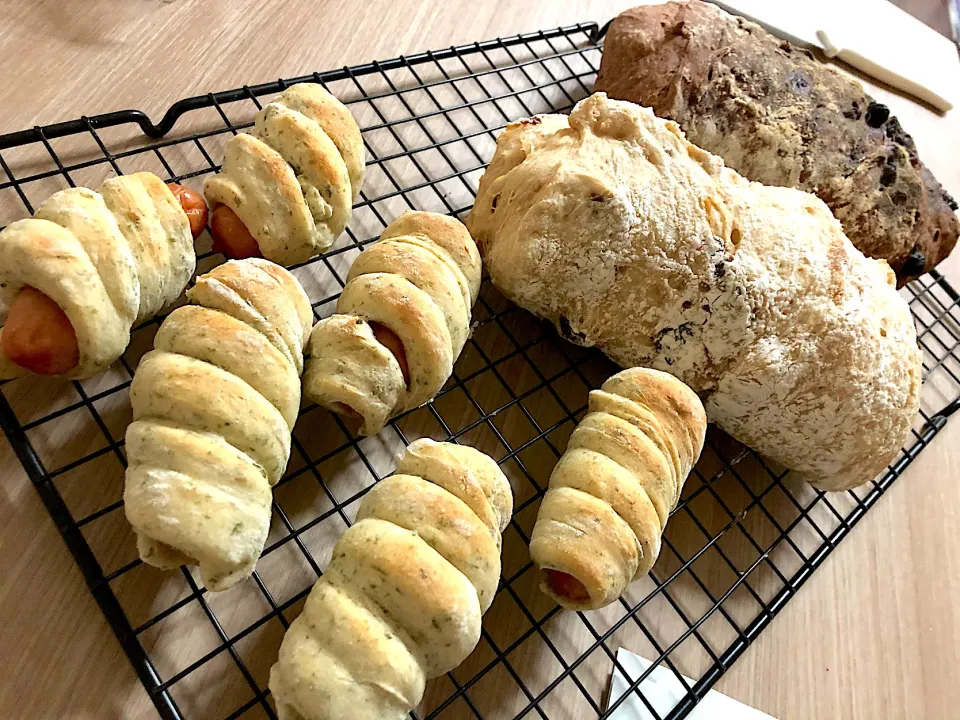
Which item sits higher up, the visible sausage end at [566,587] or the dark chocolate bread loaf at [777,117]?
the dark chocolate bread loaf at [777,117]

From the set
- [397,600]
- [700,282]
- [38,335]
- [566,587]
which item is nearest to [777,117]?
[700,282]

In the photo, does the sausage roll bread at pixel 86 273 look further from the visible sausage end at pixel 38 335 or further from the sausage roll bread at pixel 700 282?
the sausage roll bread at pixel 700 282

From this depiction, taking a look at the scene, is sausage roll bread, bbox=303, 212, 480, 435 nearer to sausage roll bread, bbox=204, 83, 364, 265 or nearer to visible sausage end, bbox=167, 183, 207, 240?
sausage roll bread, bbox=204, 83, 364, 265

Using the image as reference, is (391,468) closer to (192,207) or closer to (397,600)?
(397,600)

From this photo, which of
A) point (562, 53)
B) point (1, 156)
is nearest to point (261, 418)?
point (1, 156)

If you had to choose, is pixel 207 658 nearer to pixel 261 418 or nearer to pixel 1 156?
pixel 261 418

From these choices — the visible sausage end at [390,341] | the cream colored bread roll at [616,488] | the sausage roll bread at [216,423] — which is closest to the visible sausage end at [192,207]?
the sausage roll bread at [216,423]

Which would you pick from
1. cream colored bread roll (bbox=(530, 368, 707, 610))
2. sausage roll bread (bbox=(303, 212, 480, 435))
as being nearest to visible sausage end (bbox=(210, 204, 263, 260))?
sausage roll bread (bbox=(303, 212, 480, 435))
